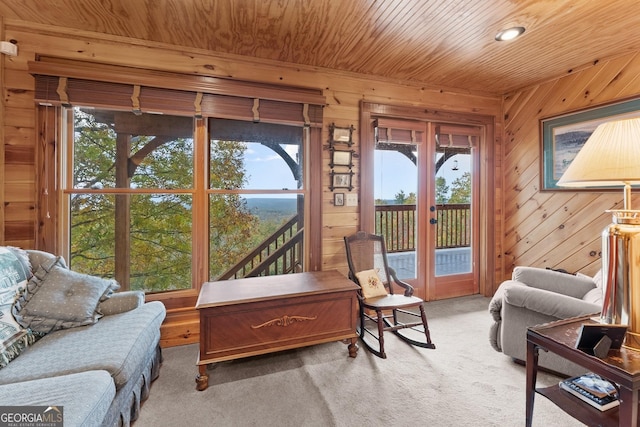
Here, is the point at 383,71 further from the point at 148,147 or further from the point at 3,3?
the point at 3,3

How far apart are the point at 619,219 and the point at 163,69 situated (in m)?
3.23

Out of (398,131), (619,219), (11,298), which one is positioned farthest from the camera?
(398,131)

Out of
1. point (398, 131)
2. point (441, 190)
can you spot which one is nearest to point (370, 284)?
point (441, 190)

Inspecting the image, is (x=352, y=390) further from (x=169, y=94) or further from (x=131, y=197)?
(x=169, y=94)

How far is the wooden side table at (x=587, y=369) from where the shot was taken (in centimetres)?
101

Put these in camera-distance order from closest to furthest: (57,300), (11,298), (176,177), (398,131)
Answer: (11,298), (57,300), (176,177), (398,131)

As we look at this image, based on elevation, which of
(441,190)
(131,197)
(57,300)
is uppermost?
(441,190)

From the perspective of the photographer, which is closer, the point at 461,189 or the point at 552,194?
the point at 552,194

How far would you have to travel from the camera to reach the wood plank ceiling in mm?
1972

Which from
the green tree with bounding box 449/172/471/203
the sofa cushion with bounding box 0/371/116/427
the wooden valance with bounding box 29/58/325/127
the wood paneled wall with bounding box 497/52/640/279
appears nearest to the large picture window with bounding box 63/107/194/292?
the wooden valance with bounding box 29/58/325/127

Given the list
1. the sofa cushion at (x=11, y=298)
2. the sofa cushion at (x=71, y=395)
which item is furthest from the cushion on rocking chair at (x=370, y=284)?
the sofa cushion at (x=11, y=298)

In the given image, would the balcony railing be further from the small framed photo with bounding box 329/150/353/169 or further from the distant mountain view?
the distant mountain view

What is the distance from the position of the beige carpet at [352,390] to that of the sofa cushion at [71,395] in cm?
56

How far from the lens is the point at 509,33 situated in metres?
2.28
